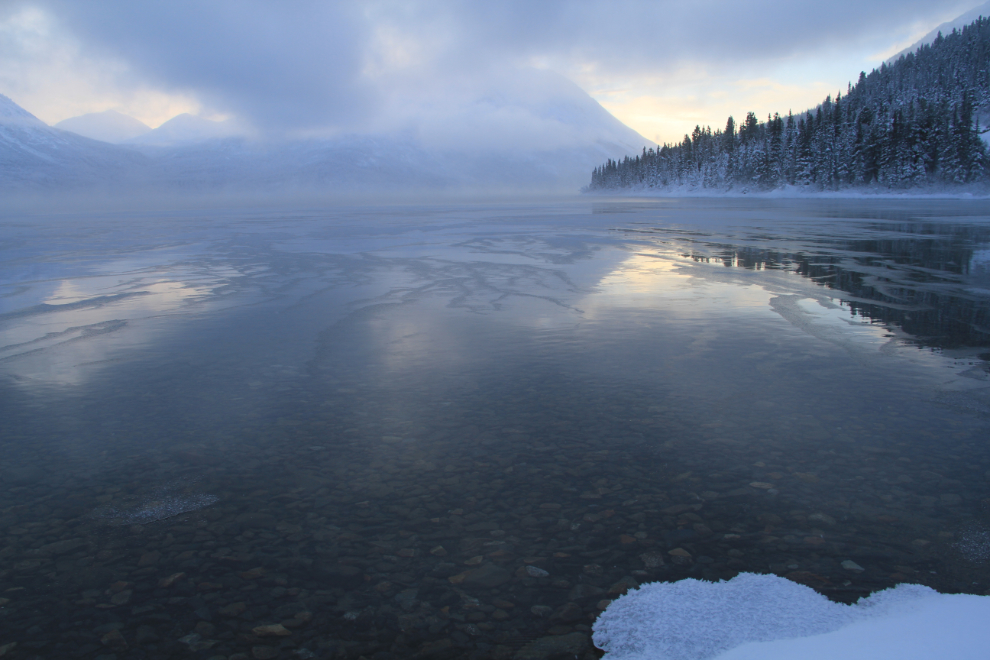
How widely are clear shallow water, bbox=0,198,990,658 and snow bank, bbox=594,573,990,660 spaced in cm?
18

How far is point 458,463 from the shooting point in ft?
18.7

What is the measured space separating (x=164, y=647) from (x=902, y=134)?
11447 cm

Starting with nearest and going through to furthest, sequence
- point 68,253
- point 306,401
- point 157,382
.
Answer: point 306,401, point 157,382, point 68,253

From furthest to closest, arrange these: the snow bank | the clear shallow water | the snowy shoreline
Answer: the snowy shoreline, the clear shallow water, the snow bank

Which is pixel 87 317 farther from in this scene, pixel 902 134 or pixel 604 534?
pixel 902 134

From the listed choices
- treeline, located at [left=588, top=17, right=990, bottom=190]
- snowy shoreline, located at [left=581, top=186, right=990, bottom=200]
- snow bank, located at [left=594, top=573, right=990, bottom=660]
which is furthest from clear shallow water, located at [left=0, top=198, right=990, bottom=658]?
treeline, located at [left=588, top=17, right=990, bottom=190]

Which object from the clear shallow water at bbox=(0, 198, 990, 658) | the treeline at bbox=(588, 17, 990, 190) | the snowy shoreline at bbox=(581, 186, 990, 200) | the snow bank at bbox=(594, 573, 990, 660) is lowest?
the snow bank at bbox=(594, 573, 990, 660)

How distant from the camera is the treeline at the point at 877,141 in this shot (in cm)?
8956

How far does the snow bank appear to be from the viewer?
3324 millimetres

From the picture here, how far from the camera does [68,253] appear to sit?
955 inches

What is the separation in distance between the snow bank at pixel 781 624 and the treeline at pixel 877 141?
10460 centimetres

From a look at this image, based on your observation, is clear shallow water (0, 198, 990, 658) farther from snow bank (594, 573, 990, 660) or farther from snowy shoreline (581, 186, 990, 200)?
snowy shoreline (581, 186, 990, 200)

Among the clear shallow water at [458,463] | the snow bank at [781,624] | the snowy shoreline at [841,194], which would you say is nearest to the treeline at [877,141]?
the snowy shoreline at [841,194]

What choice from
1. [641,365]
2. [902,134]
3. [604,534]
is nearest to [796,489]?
[604,534]
